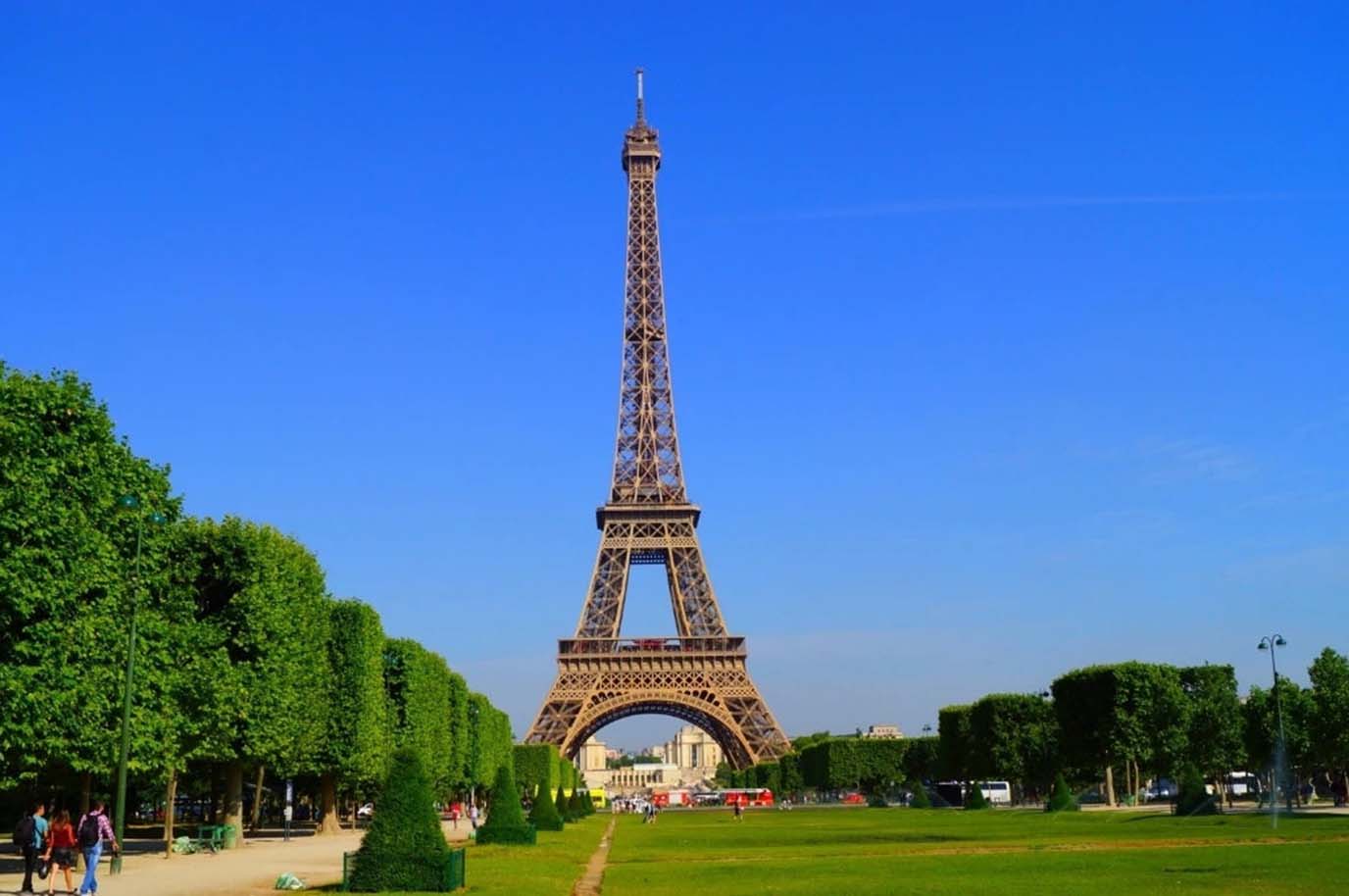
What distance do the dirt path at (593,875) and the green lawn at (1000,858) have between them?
38 centimetres

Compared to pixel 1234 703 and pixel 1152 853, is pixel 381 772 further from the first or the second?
pixel 1234 703

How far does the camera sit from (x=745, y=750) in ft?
338

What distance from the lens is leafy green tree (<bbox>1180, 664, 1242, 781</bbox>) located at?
247 ft

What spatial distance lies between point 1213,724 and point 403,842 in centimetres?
6006

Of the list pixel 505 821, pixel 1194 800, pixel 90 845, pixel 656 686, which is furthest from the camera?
pixel 656 686

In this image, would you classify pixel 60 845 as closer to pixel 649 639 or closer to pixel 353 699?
pixel 353 699

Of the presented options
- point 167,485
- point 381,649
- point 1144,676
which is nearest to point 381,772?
point 381,649

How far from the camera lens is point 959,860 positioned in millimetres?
33781

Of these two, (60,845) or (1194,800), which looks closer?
(60,845)

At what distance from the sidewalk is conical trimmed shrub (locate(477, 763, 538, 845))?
4949 mm

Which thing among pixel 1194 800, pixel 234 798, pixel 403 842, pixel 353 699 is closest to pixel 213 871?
pixel 403 842

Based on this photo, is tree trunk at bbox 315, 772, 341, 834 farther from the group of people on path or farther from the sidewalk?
the group of people on path

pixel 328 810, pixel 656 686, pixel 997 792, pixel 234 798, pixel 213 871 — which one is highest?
pixel 656 686

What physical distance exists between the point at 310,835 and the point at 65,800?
10959 mm
